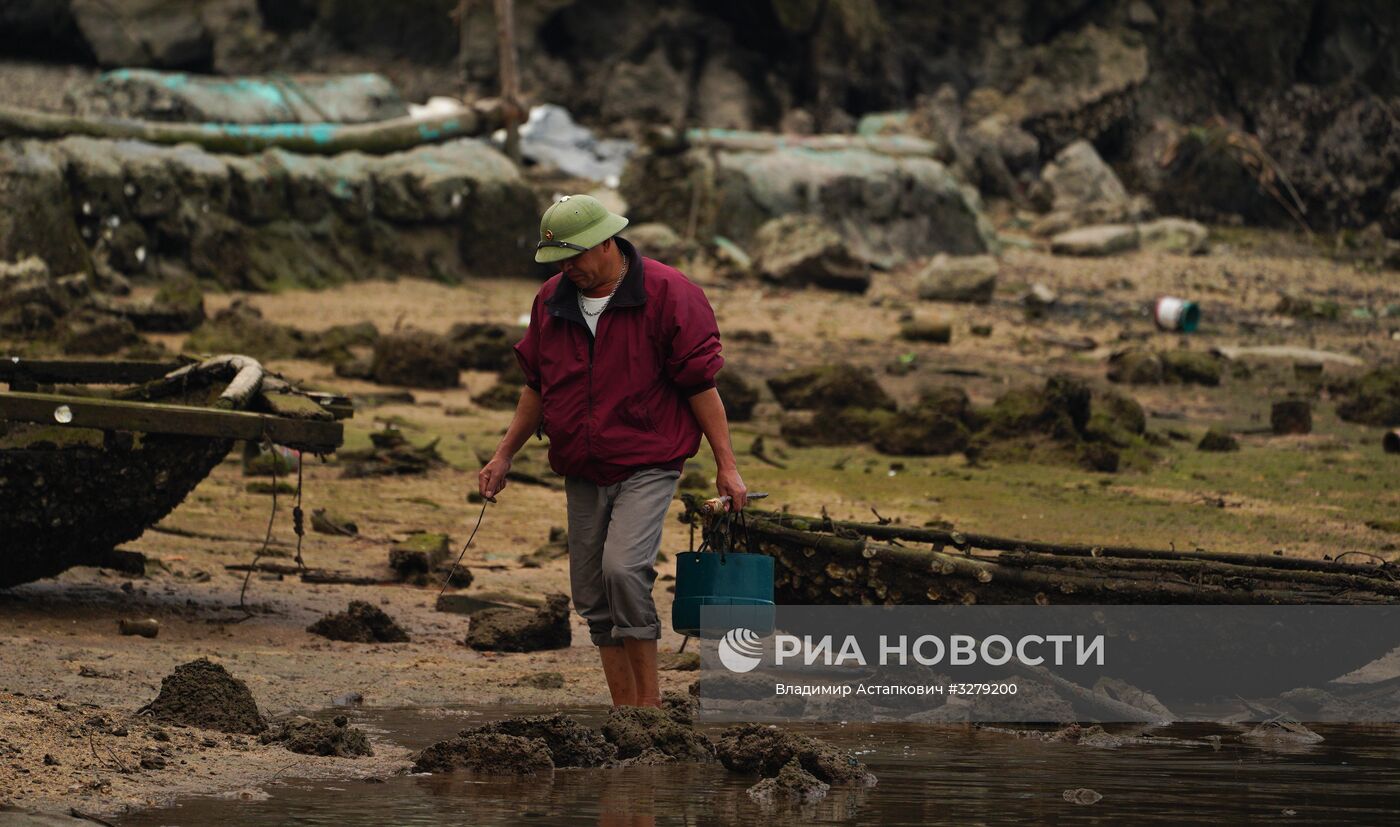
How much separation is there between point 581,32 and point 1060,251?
1236 centimetres

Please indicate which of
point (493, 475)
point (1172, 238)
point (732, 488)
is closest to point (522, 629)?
point (493, 475)

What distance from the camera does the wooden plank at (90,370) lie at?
937 cm

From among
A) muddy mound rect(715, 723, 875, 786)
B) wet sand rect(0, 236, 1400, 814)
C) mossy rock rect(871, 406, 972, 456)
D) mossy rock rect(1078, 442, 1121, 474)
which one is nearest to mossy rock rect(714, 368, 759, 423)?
wet sand rect(0, 236, 1400, 814)

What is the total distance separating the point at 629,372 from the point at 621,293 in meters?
0.24

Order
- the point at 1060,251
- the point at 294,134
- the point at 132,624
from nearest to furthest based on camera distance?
the point at 132,624, the point at 294,134, the point at 1060,251

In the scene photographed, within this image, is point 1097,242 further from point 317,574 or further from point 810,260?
point 317,574

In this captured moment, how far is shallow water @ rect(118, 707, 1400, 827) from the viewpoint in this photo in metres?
5.16

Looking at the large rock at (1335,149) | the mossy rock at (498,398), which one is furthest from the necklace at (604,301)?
the large rock at (1335,149)

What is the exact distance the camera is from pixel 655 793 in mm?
5504

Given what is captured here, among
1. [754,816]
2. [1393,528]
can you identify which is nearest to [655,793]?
[754,816]

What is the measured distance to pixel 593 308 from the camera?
6.00m

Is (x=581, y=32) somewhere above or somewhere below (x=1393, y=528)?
above

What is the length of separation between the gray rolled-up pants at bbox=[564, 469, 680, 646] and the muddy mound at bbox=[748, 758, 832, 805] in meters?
0.70

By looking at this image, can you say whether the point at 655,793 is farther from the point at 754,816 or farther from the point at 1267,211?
the point at 1267,211
